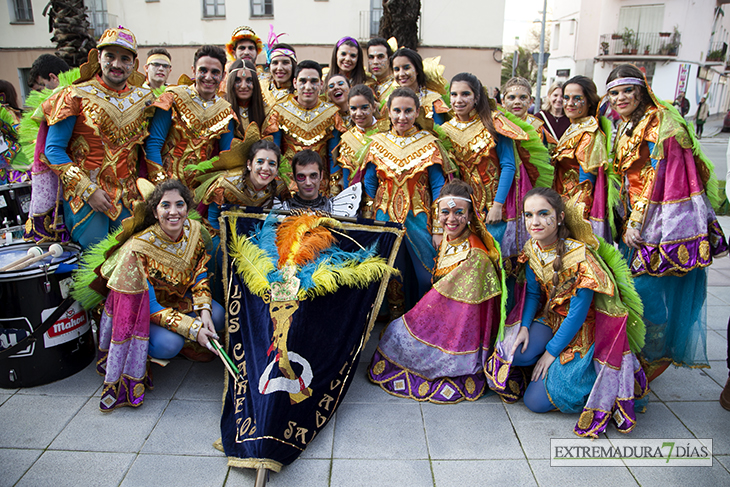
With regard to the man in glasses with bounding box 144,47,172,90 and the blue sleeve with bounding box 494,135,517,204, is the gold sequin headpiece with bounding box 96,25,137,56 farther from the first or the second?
the blue sleeve with bounding box 494,135,517,204

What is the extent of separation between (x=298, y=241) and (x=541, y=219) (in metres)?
1.36

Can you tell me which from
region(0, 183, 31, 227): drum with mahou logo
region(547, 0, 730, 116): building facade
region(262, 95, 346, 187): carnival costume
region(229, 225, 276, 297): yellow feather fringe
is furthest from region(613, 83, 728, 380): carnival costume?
region(547, 0, 730, 116): building facade

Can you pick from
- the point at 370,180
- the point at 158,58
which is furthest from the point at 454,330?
the point at 158,58

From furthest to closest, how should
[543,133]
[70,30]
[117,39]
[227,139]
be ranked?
[70,30] → [543,133] → [227,139] → [117,39]

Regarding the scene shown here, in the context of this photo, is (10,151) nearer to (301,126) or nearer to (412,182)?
(301,126)

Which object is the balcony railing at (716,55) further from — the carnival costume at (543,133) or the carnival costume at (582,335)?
the carnival costume at (582,335)

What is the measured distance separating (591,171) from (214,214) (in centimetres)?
256

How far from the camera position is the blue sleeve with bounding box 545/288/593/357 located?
8.29 ft

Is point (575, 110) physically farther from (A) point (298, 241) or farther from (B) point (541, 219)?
(A) point (298, 241)

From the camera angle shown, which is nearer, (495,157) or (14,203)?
(495,157)

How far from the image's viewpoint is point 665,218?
9.27 ft

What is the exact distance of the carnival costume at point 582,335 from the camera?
2500 mm

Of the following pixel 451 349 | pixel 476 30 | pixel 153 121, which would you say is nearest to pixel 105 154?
pixel 153 121

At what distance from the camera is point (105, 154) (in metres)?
3.20
